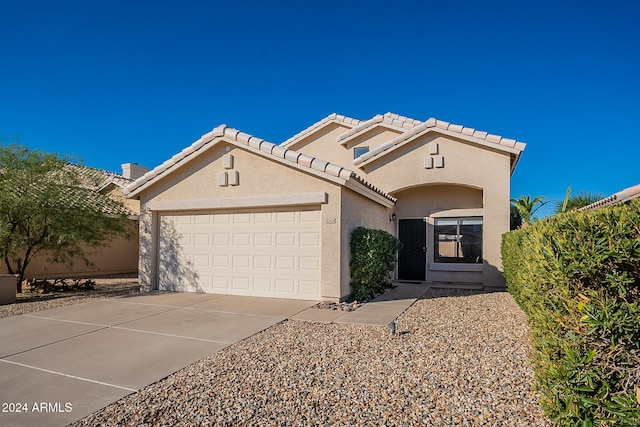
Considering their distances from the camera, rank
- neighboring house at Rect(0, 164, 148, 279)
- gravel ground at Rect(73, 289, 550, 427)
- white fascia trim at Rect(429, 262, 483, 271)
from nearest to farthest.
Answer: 1. gravel ground at Rect(73, 289, 550, 427)
2. neighboring house at Rect(0, 164, 148, 279)
3. white fascia trim at Rect(429, 262, 483, 271)

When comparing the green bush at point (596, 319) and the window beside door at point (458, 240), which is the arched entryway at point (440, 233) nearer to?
the window beside door at point (458, 240)

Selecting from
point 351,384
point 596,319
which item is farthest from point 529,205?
point 596,319

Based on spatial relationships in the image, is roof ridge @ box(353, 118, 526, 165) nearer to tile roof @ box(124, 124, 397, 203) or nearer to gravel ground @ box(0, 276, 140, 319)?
tile roof @ box(124, 124, 397, 203)

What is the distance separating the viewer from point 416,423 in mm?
3420

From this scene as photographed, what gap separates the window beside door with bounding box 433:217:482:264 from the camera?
14021 mm

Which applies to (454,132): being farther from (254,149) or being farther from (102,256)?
(102,256)

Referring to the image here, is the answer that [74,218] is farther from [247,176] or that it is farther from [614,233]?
[614,233]

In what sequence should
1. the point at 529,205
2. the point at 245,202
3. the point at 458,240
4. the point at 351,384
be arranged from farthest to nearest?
the point at 529,205 < the point at 458,240 < the point at 245,202 < the point at 351,384

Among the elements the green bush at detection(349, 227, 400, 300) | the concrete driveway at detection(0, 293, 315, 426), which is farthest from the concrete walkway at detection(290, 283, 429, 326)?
the concrete driveway at detection(0, 293, 315, 426)

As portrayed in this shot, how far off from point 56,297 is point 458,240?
45.5 ft

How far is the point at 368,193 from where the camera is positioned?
37.3 feet

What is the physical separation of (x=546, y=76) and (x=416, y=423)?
622 inches

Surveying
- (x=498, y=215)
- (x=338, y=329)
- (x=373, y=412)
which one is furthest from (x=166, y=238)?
(x=498, y=215)

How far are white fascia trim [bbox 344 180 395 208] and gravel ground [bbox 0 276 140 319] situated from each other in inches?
309
